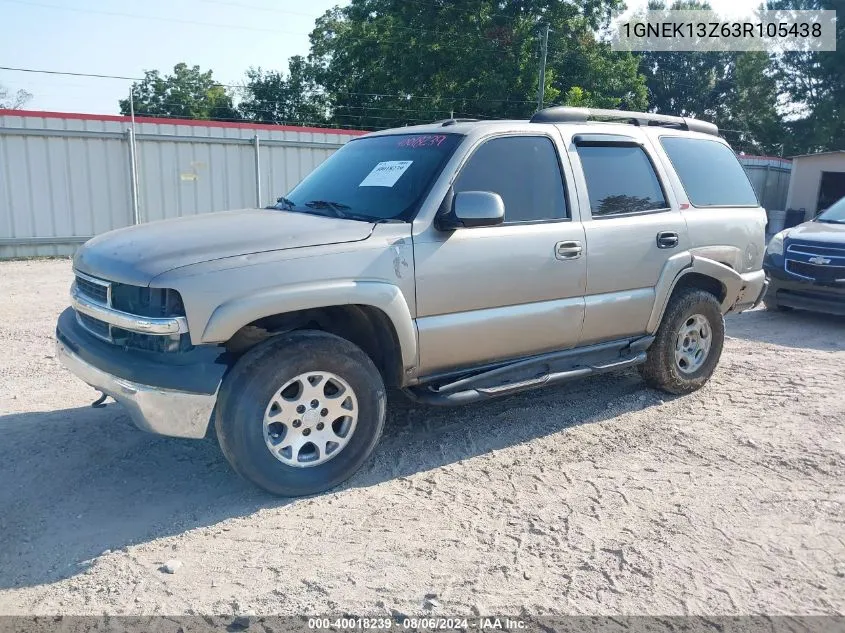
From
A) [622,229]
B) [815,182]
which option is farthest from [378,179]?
[815,182]

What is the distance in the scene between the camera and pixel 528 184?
445cm

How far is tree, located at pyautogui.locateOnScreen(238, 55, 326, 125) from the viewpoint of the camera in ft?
142

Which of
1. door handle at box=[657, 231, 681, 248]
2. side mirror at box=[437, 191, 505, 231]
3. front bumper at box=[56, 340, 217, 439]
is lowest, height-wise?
front bumper at box=[56, 340, 217, 439]

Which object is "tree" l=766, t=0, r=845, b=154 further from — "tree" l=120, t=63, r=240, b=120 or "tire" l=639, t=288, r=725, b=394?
"tire" l=639, t=288, r=725, b=394

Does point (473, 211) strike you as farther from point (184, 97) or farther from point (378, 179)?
point (184, 97)

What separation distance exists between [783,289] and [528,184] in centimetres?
554

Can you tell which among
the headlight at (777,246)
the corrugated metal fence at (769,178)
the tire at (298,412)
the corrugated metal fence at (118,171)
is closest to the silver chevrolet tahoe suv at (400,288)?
the tire at (298,412)

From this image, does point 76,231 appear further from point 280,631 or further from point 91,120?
point 280,631

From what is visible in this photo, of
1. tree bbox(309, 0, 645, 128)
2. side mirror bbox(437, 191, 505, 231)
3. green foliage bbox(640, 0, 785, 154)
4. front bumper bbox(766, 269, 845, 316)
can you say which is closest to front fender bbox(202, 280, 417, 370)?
side mirror bbox(437, 191, 505, 231)

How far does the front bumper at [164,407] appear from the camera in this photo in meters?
3.30

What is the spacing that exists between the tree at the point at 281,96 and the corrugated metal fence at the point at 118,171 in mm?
29361

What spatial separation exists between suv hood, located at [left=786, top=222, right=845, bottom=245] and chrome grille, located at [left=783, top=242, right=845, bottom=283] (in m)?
0.08

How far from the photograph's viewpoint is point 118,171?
13398mm

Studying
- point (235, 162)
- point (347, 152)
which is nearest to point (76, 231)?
point (235, 162)
